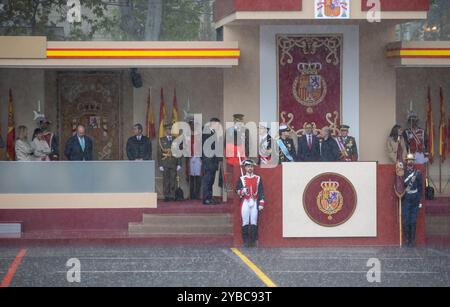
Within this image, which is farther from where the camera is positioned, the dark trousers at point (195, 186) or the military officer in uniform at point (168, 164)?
the dark trousers at point (195, 186)

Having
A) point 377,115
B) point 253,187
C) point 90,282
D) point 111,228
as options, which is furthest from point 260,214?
point 90,282

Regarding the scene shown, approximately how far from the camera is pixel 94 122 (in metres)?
29.6

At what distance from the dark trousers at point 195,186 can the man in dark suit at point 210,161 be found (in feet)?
3.93

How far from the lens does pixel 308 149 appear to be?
1046 inches

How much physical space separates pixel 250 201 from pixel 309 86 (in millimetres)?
5047

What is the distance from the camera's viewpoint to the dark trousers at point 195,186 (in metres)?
28.0

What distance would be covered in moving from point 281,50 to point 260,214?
522 cm

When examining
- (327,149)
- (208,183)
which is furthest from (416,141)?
(208,183)

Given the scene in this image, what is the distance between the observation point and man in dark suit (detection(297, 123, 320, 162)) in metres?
26.5

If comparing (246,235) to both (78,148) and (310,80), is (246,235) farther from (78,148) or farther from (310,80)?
(310,80)

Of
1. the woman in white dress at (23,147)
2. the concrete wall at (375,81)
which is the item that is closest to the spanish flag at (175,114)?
the woman in white dress at (23,147)

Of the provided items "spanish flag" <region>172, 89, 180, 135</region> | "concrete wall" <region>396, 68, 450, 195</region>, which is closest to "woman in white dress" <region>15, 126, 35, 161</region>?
"spanish flag" <region>172, 89, 180, 135</region>

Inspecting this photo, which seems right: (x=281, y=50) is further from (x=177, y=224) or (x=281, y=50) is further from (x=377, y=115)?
(x=177, y=224)

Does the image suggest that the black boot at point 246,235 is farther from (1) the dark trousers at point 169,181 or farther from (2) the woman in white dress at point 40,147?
(2) the woman in white dress at point 40,147
